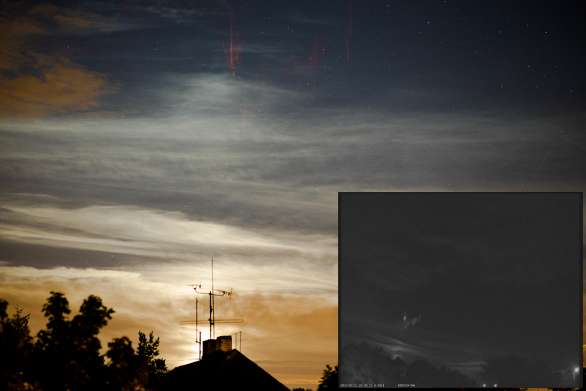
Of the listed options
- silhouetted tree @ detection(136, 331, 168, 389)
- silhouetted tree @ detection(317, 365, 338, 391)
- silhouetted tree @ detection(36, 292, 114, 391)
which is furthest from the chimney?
silhouetted tree @ detection(136, 331, 168, 389)

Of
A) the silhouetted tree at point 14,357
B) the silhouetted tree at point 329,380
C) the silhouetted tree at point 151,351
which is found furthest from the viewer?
the silhouetted tree at point 151,351

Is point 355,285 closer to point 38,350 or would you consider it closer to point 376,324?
point 376,324

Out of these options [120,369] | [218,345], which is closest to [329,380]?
[218,345]

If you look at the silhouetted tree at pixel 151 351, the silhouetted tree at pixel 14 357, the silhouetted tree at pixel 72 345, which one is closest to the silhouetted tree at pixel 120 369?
the silhouetted tree at pixel 72 345

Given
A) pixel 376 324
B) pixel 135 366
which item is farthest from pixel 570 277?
pixel 135 366

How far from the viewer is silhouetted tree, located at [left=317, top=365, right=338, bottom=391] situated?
28469mm

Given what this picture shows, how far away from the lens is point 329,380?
93.9ft

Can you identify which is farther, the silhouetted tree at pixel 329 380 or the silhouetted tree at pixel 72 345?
the silhouetted tree at pixel 329 380

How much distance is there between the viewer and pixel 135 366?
1645cm

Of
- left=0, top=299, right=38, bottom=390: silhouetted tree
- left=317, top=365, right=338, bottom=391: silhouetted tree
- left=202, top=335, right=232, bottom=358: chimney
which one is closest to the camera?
left=0, top=299, right=38, bottom=390: silhouetted tree

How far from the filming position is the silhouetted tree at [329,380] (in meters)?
28.5

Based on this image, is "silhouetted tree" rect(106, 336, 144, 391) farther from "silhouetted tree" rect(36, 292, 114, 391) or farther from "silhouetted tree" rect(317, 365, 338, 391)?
"silhouetted tree" rect(317, 365, 338, 391)

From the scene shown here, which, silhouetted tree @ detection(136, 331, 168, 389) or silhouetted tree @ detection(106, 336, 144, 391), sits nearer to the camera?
silhouetted tree @ detection(106, 336, 144, 391)

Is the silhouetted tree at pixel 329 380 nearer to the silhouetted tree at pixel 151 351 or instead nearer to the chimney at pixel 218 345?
the chimney at pixel 218 345
